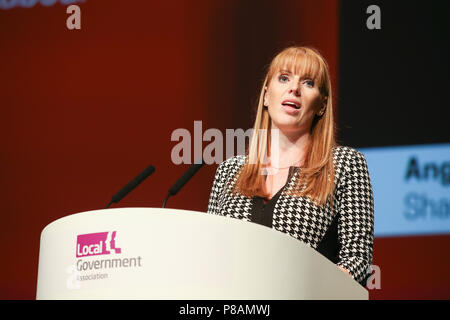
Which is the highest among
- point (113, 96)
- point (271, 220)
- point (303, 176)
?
point (113, 96)

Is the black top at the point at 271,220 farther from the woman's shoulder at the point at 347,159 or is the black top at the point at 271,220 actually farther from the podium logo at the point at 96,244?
the podium logo at the point at 96,244

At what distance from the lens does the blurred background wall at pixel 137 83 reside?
331 cm

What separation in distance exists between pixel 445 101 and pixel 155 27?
1.47m

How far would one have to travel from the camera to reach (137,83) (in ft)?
12.0

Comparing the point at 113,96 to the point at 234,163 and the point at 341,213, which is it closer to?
the point at 234,163

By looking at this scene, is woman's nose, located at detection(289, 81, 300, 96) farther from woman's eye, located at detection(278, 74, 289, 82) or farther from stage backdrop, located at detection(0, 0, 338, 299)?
stage backdrop, located at detection(0, 0, 338, 299)

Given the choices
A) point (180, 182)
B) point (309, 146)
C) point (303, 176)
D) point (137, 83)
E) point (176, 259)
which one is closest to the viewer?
point (176, 259)

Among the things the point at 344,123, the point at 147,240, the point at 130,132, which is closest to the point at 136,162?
the point at 130,132

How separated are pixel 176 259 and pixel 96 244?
19 cm

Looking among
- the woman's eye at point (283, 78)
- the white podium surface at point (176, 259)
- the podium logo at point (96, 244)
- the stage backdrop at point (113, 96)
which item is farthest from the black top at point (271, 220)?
the stage backdrop at point (113, 96)

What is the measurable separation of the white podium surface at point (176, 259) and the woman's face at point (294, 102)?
2.62ft

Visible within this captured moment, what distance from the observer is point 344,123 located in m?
3.21

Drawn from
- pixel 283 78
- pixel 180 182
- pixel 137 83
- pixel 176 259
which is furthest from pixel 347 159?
pixel 137 83

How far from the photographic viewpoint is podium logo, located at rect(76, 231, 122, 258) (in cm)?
156
